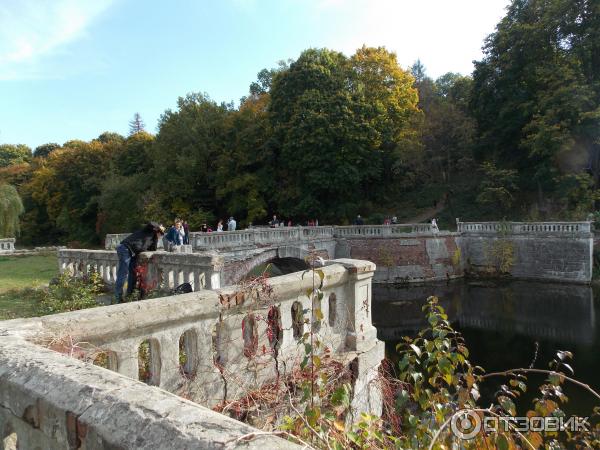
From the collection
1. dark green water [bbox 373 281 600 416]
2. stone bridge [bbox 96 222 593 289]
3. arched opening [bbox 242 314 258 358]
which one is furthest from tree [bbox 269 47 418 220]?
arched opening [bbox 242 314 258 358]

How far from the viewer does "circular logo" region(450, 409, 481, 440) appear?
93.7 inches

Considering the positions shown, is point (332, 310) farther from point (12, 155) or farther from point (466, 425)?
point (12, 155)

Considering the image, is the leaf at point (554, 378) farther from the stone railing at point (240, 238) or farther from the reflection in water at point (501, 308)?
the reflection in water at point (501, 308)

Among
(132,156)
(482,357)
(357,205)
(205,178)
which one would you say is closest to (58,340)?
(482,357)

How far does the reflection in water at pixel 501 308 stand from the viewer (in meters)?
15.1

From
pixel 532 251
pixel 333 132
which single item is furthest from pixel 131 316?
pixel 333 132

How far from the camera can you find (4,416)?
6.38 ft

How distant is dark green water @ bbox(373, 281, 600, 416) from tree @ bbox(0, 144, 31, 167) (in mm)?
60960

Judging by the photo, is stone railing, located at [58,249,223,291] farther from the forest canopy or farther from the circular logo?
the forest canopy

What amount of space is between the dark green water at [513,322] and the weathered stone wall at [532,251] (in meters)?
0.69

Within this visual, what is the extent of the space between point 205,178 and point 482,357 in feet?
77.2

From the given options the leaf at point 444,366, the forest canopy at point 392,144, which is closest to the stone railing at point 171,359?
the leaf at point 444,366

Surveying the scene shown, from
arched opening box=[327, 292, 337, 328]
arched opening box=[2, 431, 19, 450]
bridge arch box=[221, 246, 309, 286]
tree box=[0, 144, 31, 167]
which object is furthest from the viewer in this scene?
tree box=[0, 144, 31, 167]

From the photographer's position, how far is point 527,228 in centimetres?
2155
